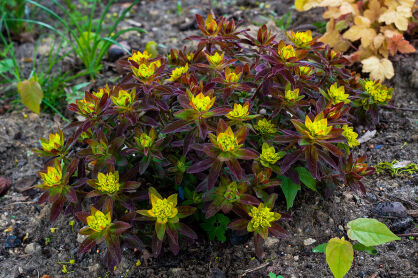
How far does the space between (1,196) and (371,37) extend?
292 centimetres

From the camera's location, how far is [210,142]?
1.94 m

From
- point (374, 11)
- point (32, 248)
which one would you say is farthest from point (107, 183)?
point (374, 11)

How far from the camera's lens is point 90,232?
177 centimetres

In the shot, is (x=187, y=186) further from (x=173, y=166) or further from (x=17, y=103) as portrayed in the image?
(x=17, y=103)

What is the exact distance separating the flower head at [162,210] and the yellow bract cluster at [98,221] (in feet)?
0.63

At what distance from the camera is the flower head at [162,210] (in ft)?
5.84

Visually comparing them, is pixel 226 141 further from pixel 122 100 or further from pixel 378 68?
pixel 378 68

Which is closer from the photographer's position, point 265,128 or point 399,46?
point 265,128

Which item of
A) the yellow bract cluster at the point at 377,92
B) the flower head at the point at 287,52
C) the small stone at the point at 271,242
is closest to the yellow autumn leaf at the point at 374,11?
the yellow bract cluster at the point at 377,92

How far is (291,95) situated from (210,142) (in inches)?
18.0

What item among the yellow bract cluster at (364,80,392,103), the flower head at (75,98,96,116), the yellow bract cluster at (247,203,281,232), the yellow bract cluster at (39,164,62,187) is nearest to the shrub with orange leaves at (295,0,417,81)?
the yellow bract cluster at (364,80,392,103)

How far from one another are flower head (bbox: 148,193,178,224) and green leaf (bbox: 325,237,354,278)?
71 cm

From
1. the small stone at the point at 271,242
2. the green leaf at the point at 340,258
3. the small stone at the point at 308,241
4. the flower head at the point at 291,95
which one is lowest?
the small stone at the point at 271,242

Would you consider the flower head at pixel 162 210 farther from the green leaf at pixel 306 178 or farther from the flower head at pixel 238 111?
the green leaf at pixel 306 178
